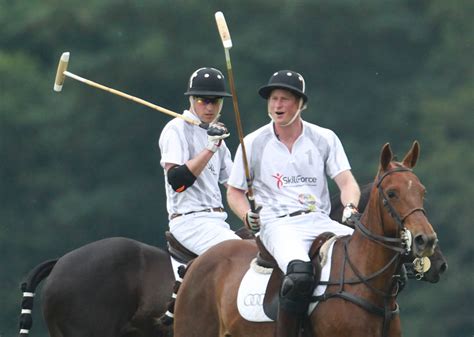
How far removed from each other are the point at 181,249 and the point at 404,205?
3173 millimetres

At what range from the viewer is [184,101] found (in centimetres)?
2525

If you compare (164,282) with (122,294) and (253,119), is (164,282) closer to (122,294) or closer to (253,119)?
(122,294)

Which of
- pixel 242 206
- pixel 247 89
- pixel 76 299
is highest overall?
pixel 247 89

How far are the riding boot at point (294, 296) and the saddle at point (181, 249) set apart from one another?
214cm

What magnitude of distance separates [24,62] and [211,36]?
156 inches

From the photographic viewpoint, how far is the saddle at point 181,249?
431 inches

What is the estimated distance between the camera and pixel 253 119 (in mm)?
24812

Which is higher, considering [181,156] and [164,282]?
[181,156]

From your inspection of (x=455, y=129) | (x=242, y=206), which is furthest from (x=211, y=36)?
(x=242, y=206)

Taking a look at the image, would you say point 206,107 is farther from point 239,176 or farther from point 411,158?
point 411,158

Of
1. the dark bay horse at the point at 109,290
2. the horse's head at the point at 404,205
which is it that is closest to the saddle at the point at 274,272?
the horse's head at the point at 404,205

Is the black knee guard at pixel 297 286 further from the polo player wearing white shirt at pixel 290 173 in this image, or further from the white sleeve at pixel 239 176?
the white sleeve at pixel 239 176

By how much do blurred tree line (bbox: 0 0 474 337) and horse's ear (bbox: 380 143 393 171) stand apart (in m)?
14.6

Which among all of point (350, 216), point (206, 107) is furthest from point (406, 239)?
point (206, 107)
